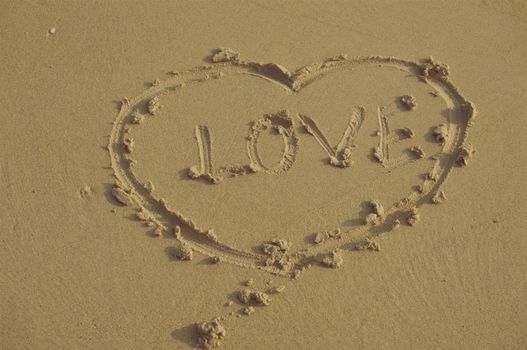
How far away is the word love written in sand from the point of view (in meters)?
2.99

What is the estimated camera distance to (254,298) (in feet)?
8.99

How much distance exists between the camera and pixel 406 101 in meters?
3.19

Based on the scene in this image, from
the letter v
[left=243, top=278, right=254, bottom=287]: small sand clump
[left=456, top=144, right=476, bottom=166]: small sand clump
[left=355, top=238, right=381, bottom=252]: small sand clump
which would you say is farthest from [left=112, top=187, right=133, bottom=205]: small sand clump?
[left=456, top=144, right=476, bottom=166]: small sand clump

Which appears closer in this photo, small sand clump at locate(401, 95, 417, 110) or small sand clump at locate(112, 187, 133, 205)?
small sand clump at locate(112, 187, 133, 205)

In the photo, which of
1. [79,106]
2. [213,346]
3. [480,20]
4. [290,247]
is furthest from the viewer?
[480,20]

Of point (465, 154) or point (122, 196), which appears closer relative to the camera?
point (122, 196)

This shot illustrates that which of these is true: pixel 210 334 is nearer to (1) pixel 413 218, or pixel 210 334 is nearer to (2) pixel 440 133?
(1) pixel 413 218

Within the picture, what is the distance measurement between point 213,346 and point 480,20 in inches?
113

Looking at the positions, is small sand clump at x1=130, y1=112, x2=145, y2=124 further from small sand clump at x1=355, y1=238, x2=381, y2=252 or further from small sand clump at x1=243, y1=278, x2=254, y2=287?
small sand clump at x1=355, y1=238, x2=381, y2=252

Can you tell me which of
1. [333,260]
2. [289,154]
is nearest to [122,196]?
[289,154]

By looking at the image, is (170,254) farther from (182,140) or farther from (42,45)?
(42,45)

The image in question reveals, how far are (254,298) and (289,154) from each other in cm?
92

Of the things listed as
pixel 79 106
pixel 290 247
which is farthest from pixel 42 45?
pixel 290 247

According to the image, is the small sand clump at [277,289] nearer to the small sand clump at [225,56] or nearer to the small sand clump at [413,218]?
the small sand clump at [413,218]
